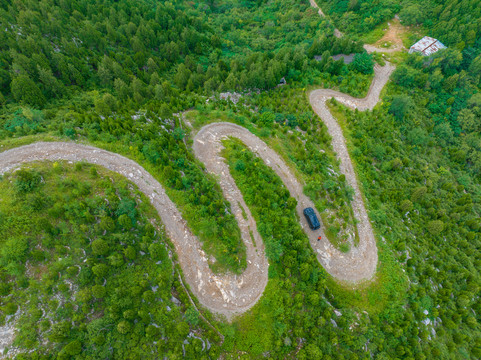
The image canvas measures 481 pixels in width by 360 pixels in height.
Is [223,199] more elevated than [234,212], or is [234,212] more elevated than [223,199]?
[223,199]

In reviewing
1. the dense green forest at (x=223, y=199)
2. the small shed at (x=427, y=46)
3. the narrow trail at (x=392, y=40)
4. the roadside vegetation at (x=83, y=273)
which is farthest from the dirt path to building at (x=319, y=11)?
the roadside vegetation at (x=83, y=273)

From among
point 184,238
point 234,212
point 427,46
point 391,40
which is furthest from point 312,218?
point 391,40

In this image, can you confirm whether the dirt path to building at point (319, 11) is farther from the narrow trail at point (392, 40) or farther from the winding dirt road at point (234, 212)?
the winding dirt road at point (234, 212)

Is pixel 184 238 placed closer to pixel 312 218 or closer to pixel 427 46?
pixel 312 218

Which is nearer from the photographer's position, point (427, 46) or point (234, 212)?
point (234, 212)

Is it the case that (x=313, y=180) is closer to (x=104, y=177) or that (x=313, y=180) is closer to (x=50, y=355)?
(x=104, y=177)

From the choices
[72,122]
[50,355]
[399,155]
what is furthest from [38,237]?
[399,155]
